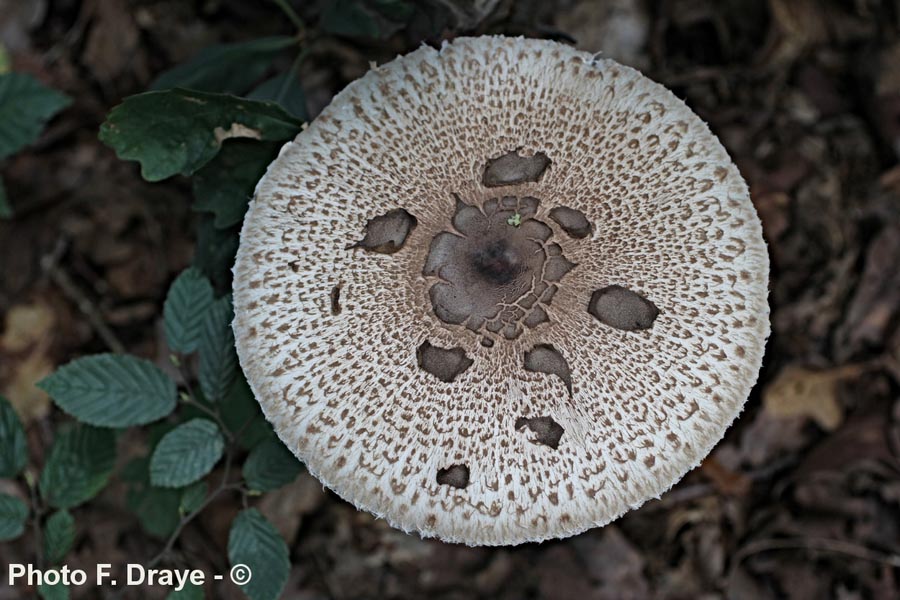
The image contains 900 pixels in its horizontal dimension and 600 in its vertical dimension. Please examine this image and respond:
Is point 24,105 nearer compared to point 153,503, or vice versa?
point 153,503

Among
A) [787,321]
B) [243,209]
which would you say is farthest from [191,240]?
[787,321]

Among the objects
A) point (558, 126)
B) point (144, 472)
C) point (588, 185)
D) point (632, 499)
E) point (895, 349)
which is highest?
point (558, 126)

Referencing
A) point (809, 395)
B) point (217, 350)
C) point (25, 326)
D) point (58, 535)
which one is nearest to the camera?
point (217, 350)

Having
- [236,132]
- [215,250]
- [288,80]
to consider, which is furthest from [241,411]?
[288,80]

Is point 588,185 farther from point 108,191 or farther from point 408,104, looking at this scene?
point 108,191

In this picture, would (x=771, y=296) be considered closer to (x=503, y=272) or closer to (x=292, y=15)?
(x=503, y=272)

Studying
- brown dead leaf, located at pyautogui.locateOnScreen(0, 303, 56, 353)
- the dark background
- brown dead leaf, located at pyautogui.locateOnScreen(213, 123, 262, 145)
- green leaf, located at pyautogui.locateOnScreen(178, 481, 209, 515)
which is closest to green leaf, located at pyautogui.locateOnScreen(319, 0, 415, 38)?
the dark background
